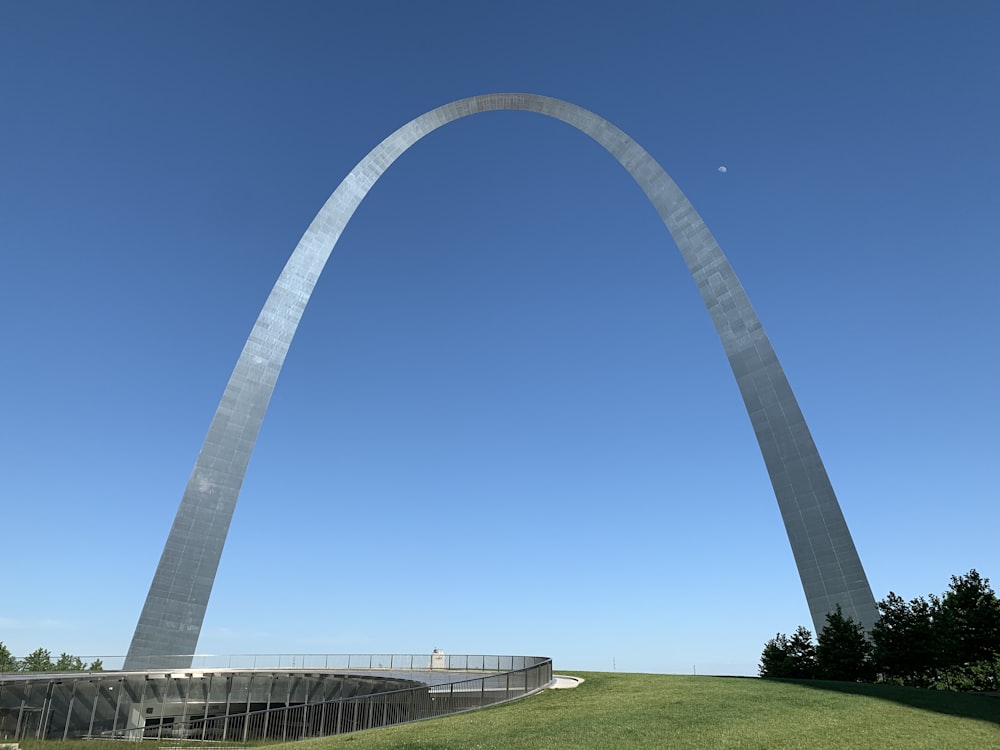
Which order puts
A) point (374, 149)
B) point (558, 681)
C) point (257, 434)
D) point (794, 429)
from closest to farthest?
point (558, 681) < point (794, 429) < point (257, 434) < point (374, 149)

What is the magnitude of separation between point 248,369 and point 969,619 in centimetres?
3811

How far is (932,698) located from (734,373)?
850 inches

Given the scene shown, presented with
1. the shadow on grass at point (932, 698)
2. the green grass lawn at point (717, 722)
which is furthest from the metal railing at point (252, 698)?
the shadow on grass at point (932, 698)

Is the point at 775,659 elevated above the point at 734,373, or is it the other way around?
the point at 734,373

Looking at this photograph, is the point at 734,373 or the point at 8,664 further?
the point at 734,373

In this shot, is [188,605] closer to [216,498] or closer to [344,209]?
[216,498]

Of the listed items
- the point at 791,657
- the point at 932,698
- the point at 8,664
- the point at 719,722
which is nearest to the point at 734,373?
the point at 791,657

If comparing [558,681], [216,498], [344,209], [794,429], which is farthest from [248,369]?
[794,429]

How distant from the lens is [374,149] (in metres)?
51.2

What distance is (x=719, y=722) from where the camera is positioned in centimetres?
1578

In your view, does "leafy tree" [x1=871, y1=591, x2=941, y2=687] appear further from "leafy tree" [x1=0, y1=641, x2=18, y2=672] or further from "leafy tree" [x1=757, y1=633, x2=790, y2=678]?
"leafy tree" [x1=0, y1=641, x2=18, y2=672]

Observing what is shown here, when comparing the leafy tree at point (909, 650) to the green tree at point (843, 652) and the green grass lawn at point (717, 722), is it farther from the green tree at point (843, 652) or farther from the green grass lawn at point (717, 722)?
the green grass lawn at point (717, 722)

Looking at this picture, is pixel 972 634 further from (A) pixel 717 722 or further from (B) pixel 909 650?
(A) pixel 717 722

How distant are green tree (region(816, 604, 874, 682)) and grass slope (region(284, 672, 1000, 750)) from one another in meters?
7.55
